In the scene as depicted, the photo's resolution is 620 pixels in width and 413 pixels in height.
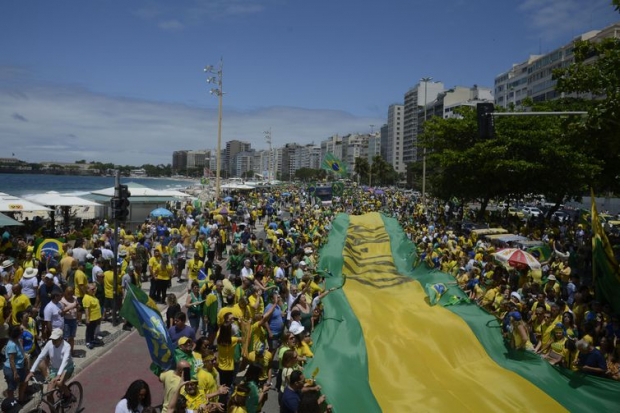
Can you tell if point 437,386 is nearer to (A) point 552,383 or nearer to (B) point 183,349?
(A) point 552,383

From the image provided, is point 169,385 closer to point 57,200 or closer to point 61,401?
point 61,401

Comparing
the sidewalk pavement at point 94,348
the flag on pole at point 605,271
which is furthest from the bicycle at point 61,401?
the flag on pole at point 605,271

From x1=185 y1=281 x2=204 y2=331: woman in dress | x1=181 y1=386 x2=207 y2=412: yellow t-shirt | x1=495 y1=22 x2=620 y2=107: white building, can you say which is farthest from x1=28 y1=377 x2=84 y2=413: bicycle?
→ x1=495 y1=22 x2=620 y2=107: white building

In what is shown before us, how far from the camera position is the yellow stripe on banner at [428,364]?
698 centimetres

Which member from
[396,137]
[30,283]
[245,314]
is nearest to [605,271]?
[245,314]

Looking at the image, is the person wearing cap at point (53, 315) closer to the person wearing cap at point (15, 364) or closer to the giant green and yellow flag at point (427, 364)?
the person wearing cap at point (15, 364)

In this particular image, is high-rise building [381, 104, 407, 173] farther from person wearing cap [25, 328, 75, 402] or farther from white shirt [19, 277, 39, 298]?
person wearing cap [25, 328, 75, 402]

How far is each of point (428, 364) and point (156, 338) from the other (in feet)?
13.5

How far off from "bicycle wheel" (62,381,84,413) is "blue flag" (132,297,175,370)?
126 centimetres

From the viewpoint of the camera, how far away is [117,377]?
9125 mm

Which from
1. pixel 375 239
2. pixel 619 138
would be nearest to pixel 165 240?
pixel 375 239

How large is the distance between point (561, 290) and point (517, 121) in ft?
62.1

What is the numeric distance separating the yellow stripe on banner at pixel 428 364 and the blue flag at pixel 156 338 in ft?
9.55

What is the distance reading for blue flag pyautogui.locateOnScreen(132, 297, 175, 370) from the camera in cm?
701
